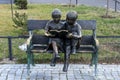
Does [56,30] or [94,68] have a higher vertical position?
[56,30]

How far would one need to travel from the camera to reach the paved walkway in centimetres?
695

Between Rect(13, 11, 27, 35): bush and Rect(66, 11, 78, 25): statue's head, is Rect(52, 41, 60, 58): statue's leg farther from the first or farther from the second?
Rect(13, 11, 27, 35): bush

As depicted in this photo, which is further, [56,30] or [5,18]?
[5,18]

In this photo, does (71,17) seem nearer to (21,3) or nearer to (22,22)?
(22,22)

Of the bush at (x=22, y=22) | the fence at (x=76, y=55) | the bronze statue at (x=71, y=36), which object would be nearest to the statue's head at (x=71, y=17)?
the bronze statue at (x=71, y=36)

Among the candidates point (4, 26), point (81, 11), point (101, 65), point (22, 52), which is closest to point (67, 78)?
point (101, 65)

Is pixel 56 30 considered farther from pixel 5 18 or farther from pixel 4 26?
pixel 5 18

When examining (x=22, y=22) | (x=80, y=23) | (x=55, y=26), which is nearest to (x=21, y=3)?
(x=22, y=22)

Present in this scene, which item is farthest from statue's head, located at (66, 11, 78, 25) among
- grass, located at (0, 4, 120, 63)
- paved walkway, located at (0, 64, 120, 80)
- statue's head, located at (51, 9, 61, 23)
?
grass, located at (0, 4, 120, 63)

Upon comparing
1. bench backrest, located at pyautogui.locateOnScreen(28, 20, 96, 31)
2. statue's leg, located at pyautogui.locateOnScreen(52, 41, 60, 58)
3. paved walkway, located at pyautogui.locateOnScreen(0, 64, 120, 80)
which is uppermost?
bench backrest, located at pyautogui.locateOnScreen(28, 20, 96, 31)

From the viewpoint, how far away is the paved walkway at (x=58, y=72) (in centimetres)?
695

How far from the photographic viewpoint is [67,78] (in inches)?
272

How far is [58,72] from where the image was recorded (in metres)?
Result: 7.27

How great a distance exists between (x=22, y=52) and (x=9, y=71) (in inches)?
55.5
